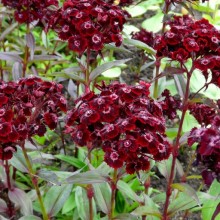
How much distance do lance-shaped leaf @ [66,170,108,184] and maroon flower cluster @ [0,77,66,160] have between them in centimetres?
29

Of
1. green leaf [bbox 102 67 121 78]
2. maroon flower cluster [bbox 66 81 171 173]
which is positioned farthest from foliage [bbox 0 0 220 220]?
green leaf [bbox 102 67 121 78]

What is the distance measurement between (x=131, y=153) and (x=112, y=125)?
0.51 feet

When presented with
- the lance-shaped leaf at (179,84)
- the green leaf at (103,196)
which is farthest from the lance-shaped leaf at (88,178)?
the lance-shaped leaf at (179,84)

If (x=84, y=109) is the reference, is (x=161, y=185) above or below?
below

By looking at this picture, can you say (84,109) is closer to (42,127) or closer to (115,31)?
(42,127)

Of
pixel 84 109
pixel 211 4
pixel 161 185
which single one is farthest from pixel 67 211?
pixel 211 4

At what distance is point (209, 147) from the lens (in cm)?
234

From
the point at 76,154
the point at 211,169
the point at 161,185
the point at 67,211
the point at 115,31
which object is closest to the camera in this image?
the point at 211,169

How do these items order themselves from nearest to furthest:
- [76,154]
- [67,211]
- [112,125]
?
1. [112,125]
2. [67,211]
3. [76,154]

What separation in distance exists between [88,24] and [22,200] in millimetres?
1188

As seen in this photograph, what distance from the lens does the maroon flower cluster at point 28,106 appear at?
8.08 feet

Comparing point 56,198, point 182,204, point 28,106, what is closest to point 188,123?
point 182,204

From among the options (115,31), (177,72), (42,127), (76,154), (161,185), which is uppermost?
(115,31)

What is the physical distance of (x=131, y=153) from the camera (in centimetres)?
234
